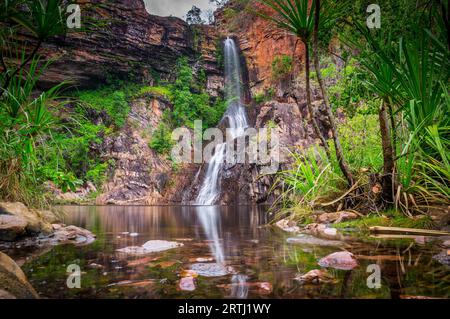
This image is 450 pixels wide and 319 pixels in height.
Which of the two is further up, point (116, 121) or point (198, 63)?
point (198, 63)

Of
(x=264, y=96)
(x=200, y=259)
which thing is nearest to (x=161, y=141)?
(x=264, y=96)

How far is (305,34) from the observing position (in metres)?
3.41

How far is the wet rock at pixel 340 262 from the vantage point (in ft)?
5.39

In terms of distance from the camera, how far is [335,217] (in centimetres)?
A: 390

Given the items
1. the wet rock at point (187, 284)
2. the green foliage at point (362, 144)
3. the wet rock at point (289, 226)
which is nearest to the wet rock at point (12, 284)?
the wet rock at point (187, 284)

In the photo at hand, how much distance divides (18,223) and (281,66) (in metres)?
22.0

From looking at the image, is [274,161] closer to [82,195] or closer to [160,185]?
[160,185]

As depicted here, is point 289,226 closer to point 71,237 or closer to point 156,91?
point 71,237

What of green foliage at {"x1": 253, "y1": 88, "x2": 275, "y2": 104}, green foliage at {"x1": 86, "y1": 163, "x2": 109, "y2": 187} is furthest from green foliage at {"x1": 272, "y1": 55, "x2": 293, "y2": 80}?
green foliage at {"x1": 86, "y1": 163, "x2": 109, "y2": 187}

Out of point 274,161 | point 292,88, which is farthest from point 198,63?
point 274,161

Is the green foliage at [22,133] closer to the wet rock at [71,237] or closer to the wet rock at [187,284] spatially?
the wet rock at [71,237]

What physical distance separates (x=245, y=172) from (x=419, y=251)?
14.8 metres

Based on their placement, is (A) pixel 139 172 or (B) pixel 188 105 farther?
(B) pixel 188 105

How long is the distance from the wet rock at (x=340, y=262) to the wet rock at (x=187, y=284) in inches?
30.7
